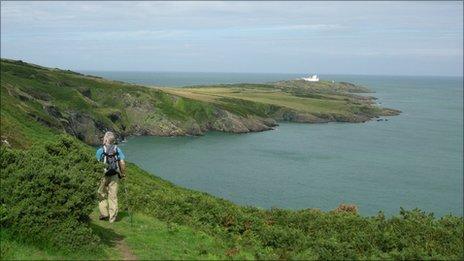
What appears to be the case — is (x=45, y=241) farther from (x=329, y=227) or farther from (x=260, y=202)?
(x=260, y=202)

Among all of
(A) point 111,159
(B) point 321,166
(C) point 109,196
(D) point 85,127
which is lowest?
(B) point 321,166

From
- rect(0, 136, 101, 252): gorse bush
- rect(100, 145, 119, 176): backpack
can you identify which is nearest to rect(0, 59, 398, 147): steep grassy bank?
rect(100, 145, 119, 176): backpack

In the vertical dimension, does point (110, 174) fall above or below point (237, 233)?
above

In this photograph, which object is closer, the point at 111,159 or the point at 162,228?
the point at 111,159

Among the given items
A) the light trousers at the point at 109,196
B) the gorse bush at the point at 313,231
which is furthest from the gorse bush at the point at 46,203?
the gorse bush at the point at 313,231

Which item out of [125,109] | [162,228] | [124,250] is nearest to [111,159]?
[162,228]

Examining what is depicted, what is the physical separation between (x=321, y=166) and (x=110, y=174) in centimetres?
8218

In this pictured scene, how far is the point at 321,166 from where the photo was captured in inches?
3797

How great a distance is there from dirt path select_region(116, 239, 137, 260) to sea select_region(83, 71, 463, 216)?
2907 cm

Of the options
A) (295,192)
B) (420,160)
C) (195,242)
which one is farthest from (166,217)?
(420,160)

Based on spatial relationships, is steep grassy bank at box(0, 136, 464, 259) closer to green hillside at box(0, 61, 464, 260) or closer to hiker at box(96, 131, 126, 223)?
green hillside at box(0, 61, 464, 260)

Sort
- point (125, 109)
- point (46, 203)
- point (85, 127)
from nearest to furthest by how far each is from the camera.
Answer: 1. point (46, 203)
2. point (85, 127)
3. point (125, 109)

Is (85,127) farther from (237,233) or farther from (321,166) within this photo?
(237,233)

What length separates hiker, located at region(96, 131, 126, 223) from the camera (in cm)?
1720
